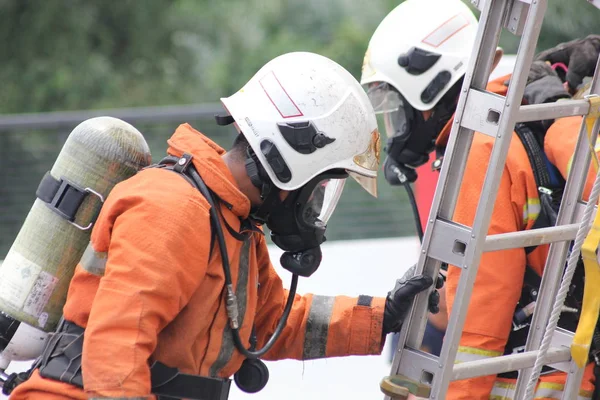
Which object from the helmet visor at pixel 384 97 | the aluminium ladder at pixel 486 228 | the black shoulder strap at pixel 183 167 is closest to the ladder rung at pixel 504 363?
the aluminium ladder at pixel 486 228

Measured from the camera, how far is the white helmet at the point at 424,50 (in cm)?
411

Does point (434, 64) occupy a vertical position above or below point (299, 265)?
above

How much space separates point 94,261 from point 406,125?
1761 mm

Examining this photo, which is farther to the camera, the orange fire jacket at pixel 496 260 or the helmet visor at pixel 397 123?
the helmet visor at pixel 397 123

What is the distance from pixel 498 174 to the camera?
2838 mm

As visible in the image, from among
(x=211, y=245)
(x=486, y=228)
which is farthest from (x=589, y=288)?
(x=211, y=245)

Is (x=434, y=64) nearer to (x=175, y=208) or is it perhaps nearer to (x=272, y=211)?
(x=272, y=211)

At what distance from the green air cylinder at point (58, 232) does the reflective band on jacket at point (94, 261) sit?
0.19 meters

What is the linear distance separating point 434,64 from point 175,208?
1.73 metres

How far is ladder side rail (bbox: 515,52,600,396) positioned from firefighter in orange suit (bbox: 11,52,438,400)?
14.1 inches

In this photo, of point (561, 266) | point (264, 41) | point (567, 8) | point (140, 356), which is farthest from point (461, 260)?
point (264, 41)

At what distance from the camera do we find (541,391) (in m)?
3.34

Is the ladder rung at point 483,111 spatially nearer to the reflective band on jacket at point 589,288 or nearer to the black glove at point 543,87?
the reflective band on jacket at point 589,288

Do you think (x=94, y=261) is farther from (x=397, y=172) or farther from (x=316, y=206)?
(x=397, y=172)
